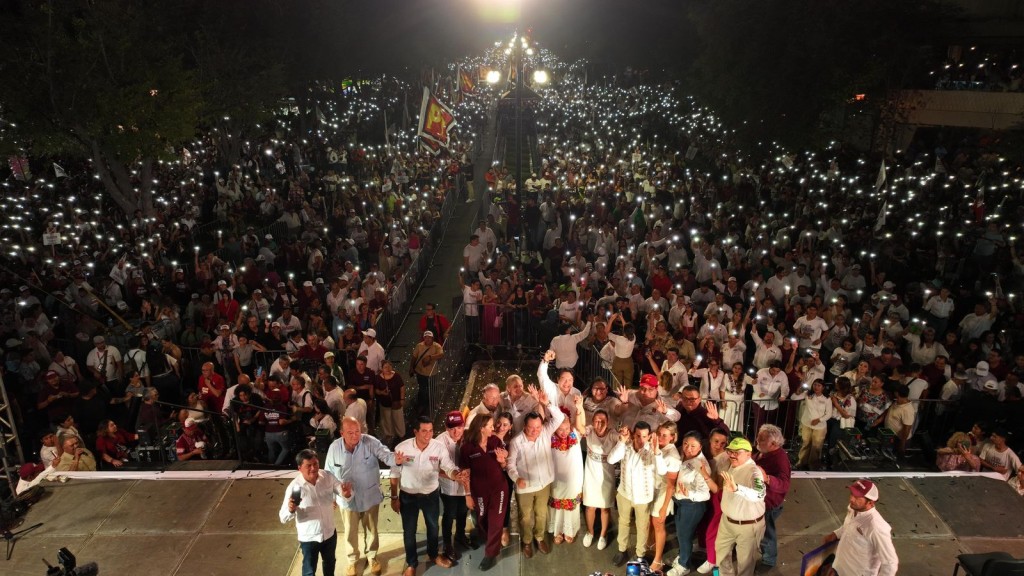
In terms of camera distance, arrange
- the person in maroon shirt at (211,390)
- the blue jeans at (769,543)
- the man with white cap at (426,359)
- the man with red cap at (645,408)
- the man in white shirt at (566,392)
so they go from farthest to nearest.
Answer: the man with white cap at (426,359)
the person in maroon shirt at (211,390)
the man in white shirt at (566,392)
the man with red cap at (645,408)
the blue jeans at (769,543)

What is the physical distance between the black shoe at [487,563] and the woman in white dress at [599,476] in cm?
89

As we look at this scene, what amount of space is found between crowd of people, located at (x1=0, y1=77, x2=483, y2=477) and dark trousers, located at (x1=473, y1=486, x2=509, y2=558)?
2.51 meters

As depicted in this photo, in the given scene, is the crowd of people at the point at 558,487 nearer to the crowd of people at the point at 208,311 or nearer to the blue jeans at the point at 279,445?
the crowd of people at the point at 208,311

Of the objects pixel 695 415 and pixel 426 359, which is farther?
pixel 426 359

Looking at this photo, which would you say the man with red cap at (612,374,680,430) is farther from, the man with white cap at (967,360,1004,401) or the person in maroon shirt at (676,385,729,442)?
the man with white cap at (967,360,1004,401)

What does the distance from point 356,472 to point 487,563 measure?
4.78ft

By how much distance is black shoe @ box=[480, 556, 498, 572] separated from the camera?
6121 mm

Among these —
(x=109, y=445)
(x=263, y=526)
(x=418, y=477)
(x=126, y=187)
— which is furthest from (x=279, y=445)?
(x=126, y=187)

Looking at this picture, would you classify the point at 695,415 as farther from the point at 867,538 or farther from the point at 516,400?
the point at 867,538

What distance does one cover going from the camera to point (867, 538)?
15.9 ft

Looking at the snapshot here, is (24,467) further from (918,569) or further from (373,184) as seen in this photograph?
(373,184)

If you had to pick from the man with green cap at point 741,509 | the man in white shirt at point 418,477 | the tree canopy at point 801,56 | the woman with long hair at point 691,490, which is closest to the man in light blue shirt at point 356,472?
the man in white shirt at point 418,477

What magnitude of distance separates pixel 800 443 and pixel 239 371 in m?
8.28

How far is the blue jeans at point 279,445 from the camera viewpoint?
8.32 m
